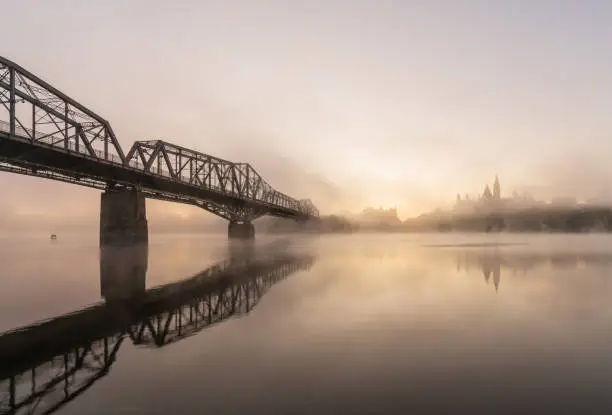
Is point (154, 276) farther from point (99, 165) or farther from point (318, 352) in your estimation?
point (99, 165)

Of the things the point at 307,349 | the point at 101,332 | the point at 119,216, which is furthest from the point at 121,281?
the point at 119,216

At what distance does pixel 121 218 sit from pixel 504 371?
76.7 meters

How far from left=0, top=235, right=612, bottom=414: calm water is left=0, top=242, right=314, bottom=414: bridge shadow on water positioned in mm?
61

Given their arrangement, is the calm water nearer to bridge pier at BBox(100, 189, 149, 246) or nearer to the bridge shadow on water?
the bridge shadow on water

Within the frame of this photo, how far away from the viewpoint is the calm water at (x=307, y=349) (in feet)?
32.7

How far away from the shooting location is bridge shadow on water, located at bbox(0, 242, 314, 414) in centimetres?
1082

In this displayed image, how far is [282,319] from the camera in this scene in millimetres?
18859

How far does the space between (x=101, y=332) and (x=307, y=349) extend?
8236 mm

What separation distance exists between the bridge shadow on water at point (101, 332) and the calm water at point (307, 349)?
6 centimetres

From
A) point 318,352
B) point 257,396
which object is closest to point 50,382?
point 257,396

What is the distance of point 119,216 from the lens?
77.6 meters

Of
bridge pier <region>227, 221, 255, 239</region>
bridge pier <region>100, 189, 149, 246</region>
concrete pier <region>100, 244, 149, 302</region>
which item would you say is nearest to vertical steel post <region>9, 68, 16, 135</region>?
concrete pier <region>100, 244, 149, 302</region>

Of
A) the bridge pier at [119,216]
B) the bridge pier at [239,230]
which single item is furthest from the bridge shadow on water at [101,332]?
the bridge pier at [239,230]

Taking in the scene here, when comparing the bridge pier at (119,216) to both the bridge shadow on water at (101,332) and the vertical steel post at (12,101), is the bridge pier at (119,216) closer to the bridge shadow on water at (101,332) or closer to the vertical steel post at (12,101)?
the vertical steel post at (12,101)
